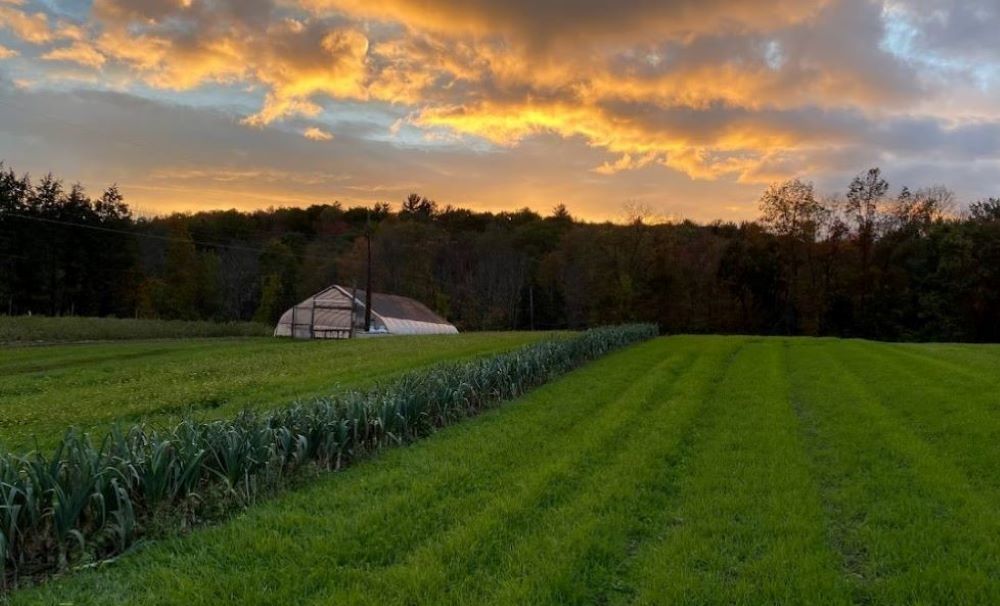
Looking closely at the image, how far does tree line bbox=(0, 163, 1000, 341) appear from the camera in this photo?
46594 mm

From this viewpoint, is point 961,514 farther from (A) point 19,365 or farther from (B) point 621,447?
(A) point 19,365

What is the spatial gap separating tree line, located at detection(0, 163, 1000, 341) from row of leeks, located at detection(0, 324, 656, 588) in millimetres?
37892

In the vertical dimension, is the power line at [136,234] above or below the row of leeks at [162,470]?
above

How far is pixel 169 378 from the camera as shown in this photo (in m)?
17.3

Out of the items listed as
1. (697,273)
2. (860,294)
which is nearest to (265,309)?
(697,273)

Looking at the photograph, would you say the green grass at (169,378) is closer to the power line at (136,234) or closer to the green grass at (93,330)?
the green grass at (93,330)

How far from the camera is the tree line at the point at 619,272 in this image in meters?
46.6

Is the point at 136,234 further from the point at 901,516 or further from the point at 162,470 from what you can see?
the point at 901,516

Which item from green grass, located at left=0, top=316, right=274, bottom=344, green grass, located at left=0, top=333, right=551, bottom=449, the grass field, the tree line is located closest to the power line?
the tree line

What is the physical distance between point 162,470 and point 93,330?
31.3 m

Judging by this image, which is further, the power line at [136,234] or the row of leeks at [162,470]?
the power line at [136,234]

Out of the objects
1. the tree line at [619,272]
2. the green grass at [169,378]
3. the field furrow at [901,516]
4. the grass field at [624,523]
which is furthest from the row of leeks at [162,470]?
the tree line at [619,272]

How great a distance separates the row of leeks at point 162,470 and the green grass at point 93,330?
25137 millimetres

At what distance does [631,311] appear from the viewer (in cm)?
5238
